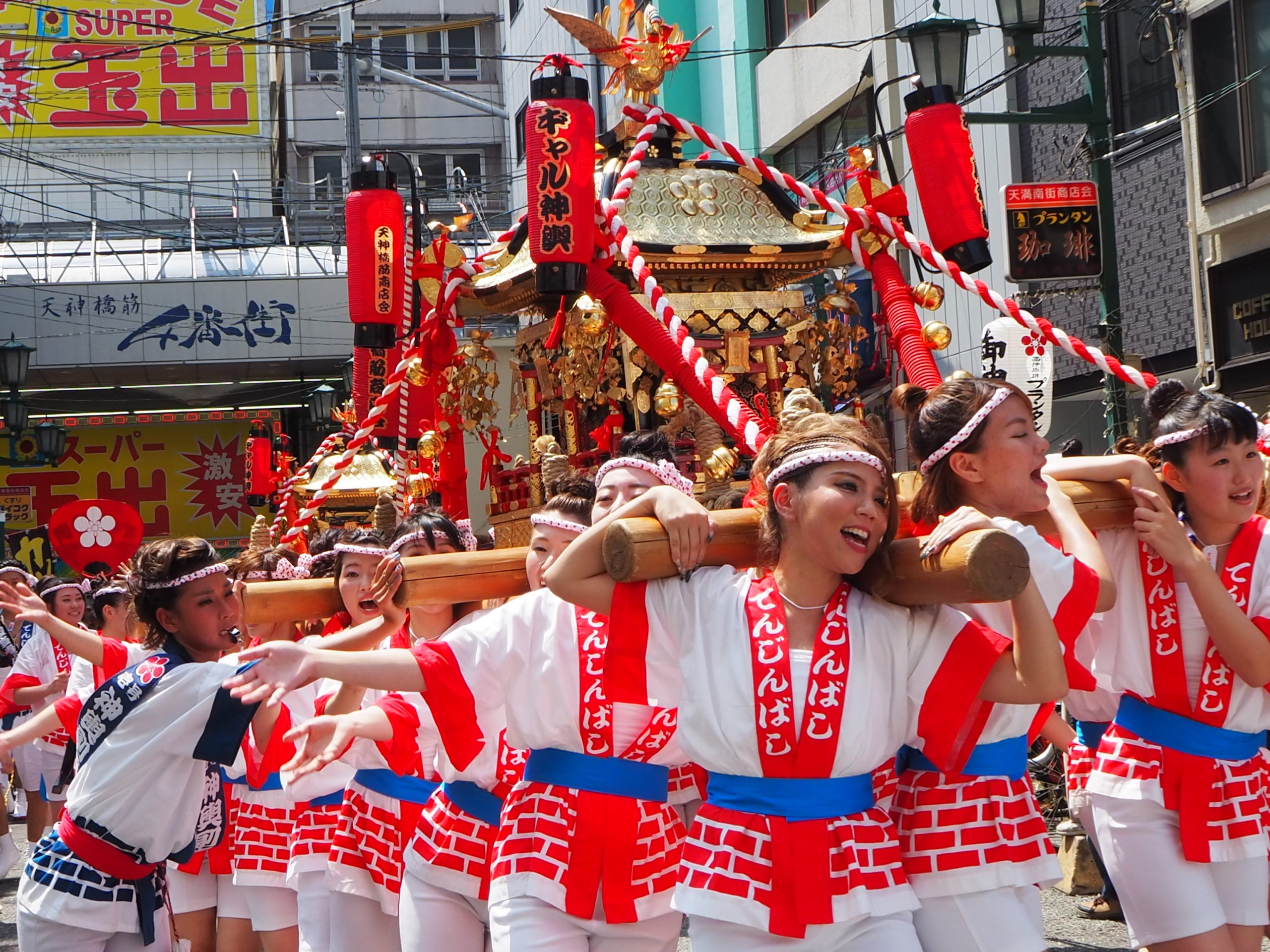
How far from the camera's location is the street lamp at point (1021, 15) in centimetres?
792

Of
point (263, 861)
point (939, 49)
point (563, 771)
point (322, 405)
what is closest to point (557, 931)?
point (563, 771)

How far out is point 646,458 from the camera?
386cm

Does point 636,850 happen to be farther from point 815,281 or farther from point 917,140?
point 815,281

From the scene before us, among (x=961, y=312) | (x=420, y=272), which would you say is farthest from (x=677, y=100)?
(x=420, y=272)

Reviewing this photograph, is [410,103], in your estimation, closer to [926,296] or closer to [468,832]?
[926,296]

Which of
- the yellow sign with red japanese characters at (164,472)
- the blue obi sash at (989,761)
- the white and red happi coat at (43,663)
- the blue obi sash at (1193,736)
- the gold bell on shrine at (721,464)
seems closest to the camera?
the blue obi sash at (989,761)

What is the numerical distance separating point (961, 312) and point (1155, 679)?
996 centimetres

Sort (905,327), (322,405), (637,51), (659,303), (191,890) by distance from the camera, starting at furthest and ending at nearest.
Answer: (322,405)
(637,51)
(905,327)
(659,303)
(191,890)

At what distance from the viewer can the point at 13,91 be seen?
78.3ft

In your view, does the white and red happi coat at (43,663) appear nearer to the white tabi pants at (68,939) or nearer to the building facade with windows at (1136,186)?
the white tabi pants at (68,939)

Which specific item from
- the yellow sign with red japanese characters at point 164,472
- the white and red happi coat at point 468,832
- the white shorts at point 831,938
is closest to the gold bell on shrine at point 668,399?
the white and red happi coat at point 468,832

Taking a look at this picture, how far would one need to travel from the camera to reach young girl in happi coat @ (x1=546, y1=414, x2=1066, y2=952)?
2.65 metres

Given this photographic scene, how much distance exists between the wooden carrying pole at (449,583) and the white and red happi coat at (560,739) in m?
0.14

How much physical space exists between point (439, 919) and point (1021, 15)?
6.10m
